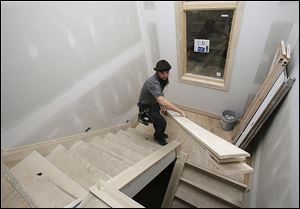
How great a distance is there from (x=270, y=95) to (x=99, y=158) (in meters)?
1.41

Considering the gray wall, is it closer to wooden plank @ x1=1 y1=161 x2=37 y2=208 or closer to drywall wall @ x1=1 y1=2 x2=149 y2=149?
drywall wall @ x1=1 y1=2 x2=149 y2=149

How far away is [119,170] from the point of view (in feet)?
4.08

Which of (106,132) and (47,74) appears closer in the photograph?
(47,74)

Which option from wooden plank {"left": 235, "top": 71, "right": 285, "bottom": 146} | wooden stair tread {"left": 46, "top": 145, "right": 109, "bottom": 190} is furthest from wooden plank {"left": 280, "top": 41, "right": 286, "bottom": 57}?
wooden stair tread {"left": 46, "top": 145, "right": 109, "bottom": 190}

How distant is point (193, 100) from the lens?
2195 millimetres

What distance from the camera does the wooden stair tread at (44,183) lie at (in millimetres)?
748

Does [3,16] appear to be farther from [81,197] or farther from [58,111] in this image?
[81,197]

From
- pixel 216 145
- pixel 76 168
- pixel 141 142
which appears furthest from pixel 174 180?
pixel 76 168

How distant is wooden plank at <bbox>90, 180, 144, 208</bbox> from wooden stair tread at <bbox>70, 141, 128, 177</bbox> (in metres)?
0.38

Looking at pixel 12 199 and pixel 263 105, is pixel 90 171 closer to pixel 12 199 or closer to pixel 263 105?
pixel 12 199

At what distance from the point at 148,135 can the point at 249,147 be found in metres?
1.05

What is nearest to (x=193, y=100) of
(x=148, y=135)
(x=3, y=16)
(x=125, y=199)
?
(x=148, y=135)

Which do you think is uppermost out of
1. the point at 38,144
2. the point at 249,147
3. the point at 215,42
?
the point at 215,42

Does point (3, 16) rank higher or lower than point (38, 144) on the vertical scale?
higher
